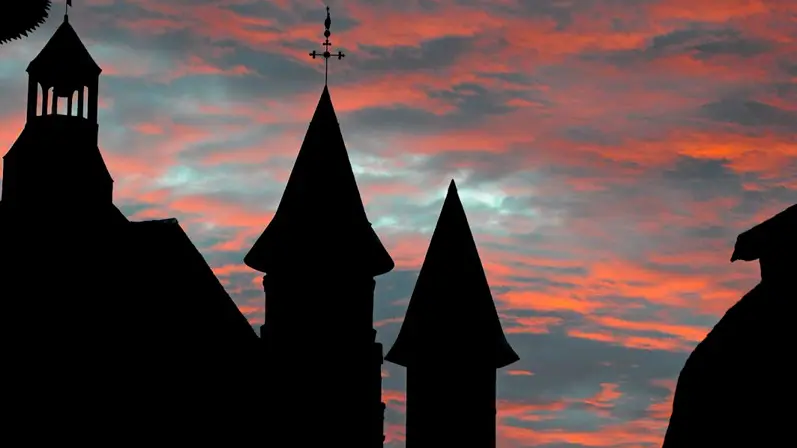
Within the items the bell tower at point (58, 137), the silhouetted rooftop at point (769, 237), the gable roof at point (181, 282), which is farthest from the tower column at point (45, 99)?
the silhouetted rooftop at point (769, 237)

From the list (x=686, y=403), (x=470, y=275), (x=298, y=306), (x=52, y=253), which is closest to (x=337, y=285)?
(x=298, y=306)

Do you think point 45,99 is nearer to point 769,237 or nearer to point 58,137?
point 58,137

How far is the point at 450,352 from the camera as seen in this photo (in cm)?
3931

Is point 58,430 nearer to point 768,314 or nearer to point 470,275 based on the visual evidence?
point 768,314

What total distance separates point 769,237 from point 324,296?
14715mm

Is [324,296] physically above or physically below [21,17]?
above

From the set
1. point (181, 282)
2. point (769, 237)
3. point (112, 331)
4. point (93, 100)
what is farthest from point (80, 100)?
point (769, 237)

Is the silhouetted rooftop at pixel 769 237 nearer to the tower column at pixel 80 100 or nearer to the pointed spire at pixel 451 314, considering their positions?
the pointed spire at pixel 451 314

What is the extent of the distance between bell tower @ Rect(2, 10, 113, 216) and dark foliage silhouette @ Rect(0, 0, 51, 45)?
85.5 ft

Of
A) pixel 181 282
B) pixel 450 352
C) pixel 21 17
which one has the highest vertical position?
pixel 450 352

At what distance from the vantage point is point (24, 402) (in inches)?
914

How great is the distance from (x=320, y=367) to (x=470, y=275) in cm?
Result: 558

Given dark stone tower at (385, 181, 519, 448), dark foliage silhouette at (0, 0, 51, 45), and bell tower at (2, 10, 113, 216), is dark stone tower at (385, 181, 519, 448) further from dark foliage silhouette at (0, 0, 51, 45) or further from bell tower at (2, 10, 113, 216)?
dark foliage silhouette at (0, 0, 51, 45)

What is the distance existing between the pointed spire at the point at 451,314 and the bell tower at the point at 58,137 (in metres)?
8.81
